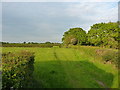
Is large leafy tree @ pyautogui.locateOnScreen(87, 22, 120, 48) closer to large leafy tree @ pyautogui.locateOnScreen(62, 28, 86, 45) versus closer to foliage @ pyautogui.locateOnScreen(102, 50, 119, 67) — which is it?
large leafy tree @ pyautogui.locateOnScreen(62, 28, 86, 45)

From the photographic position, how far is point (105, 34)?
4022cm

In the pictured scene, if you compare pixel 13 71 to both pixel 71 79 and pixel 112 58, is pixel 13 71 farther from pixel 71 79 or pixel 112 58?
pixel 112 58

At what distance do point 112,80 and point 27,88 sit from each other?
4458mm

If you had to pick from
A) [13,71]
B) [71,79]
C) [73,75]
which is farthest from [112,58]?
[13,71]

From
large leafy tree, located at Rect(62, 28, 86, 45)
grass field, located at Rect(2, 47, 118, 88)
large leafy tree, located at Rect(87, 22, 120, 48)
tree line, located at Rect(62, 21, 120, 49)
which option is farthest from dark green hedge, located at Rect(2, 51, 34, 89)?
large leafy tree, located at Rect(62, 28, 86, 45)

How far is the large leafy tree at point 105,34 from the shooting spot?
3747 cm

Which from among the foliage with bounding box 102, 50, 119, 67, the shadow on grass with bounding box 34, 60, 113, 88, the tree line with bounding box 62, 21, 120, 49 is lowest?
the shadow on grass with bounding box 34, 60, 113, 88

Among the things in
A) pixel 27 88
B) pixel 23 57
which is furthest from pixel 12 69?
pixel 27 88

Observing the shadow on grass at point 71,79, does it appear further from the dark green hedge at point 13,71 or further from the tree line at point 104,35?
the tree line at point 104,35

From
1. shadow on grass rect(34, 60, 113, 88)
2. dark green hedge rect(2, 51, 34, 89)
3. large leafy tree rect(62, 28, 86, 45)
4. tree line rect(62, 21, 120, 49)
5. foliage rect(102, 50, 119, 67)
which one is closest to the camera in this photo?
dark green hedge rect(2, 51, 34, 89)

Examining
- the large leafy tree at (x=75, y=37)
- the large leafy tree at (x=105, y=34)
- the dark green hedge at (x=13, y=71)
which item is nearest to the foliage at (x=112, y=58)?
the dark green hedge at (x=13, y=71)

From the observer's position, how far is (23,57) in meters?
4.98

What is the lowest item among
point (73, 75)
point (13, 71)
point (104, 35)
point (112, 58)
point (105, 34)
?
point (73, 75)

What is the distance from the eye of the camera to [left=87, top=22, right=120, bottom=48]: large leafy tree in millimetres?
37469
